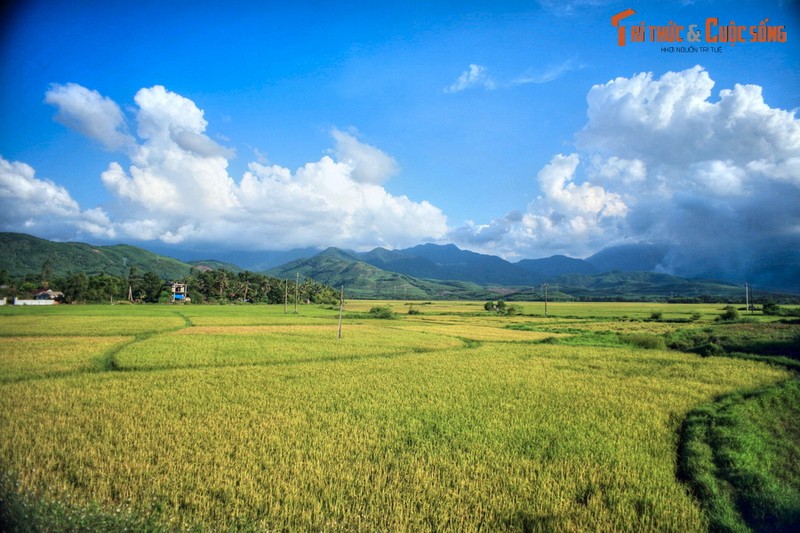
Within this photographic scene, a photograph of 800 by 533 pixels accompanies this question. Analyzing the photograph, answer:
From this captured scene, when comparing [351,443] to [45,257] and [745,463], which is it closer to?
[745,463]

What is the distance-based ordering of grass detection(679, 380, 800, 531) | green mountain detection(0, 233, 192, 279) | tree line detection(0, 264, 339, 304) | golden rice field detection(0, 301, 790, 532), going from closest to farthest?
golden rice field detection(0, 301, 790, 532) < grass detection(679, 380, 800, 531) < tree line detection(0, 264, 339, 304) < green mountain detection(0, 233, 192, 279)

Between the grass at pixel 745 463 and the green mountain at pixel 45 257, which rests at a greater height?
the green mountain at pixel 45 257

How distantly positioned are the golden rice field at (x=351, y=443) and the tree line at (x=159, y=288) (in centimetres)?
5581

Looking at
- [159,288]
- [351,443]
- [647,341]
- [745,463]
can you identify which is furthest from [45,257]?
[745,463]

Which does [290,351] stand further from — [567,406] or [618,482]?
[618,482]

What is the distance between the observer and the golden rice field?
641cm

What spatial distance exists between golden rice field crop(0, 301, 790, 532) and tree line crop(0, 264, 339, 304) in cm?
5581

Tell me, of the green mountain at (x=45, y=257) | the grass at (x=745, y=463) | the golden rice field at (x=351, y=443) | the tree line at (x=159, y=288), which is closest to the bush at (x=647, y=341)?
the golden rice field at (x=351, y=443)

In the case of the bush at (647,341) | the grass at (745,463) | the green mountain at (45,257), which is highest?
the green mountain at (45,257)

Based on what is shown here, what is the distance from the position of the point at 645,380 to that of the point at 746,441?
29.0 feet

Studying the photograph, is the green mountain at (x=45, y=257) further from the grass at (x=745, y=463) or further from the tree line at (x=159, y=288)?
the grass at (x=745, y=463)

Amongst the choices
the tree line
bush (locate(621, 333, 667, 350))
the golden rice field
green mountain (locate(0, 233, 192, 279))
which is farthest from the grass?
green mountain (locate(0, 233, 192, 279))

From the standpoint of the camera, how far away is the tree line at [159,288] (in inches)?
2804

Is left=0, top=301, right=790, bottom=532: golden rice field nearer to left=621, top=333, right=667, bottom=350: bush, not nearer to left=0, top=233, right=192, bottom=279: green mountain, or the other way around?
left=621, top=333, right=667, bottom=350: bush
